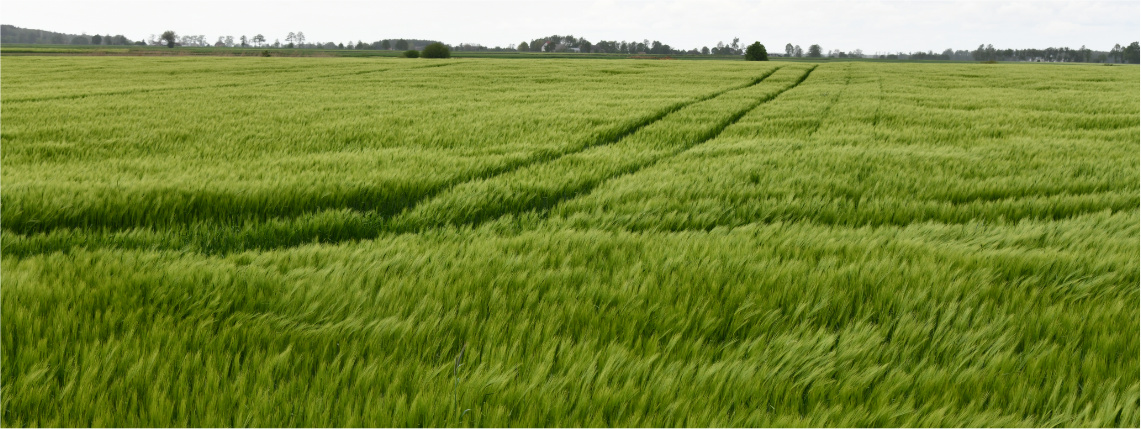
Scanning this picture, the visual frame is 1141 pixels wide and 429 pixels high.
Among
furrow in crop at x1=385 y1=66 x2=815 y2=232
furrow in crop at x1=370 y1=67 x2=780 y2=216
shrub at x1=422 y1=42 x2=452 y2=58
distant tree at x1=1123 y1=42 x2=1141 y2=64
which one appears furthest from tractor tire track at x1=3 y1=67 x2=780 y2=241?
distant tree at x1=1123 y1=42 x2=1141 y2=64

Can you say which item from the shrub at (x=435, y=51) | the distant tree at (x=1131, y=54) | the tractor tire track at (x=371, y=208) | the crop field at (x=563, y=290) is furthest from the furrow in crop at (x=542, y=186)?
the distant tree at (x=1131, y=54)

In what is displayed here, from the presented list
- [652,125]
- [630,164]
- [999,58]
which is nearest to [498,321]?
[630,164]

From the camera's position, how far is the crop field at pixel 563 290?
1.57 metres

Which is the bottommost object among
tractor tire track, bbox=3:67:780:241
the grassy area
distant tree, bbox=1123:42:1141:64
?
tractor tire track, bbox=3:67:780:241

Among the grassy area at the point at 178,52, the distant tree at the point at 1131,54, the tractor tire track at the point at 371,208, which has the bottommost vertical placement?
the tractor tire track at the point at 371,208

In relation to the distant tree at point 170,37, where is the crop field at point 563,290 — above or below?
below

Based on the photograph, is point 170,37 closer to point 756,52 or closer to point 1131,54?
point 756,52

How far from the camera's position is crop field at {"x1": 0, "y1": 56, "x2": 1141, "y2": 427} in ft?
5.14

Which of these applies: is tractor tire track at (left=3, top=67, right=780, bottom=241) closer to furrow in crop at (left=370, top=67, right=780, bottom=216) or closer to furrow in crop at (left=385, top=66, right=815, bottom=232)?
furrow in crop at (left=370, top=67, right=780, bottom=216)

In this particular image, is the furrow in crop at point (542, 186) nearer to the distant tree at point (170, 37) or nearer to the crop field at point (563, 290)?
the crop field at point (563, 290)

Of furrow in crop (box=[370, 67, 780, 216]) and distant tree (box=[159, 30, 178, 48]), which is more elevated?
distant tree (box=[159, 30, 178, 48])

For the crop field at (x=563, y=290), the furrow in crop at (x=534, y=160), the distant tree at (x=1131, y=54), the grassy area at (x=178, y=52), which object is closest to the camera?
the crop field at (x=563, y=290)

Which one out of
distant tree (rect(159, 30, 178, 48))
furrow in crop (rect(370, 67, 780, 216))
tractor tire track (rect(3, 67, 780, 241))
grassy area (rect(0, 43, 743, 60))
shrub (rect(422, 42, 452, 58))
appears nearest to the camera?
tractor tire track (rect(3, 67, 780, 241))

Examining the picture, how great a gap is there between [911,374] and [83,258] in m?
3.16
